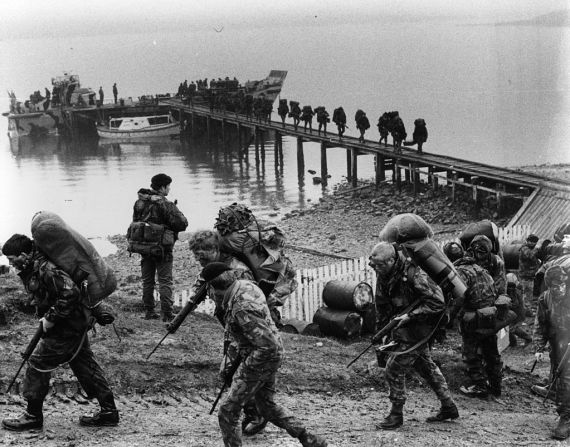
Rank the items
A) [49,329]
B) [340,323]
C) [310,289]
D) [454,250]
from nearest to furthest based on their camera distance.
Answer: [49,329] → [454,250] → [340,323] → [310,289]

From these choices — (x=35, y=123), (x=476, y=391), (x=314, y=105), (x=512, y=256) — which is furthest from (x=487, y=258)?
(x=314, y=105)

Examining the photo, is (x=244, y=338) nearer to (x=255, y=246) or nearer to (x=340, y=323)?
(x=255, y=246)

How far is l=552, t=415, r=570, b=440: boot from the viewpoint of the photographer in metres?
6.77

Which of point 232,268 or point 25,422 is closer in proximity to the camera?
point 232,268

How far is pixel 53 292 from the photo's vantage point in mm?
6047

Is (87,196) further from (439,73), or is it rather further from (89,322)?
(439,73)

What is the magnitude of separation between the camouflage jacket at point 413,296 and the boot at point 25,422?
9.04ft

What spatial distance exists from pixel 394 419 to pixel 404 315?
0.86 meters

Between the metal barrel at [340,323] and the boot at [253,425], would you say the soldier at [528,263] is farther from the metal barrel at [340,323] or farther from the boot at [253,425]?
the boot at [253,425]

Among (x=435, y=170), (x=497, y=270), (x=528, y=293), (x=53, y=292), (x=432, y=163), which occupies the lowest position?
(x=528, y=293)

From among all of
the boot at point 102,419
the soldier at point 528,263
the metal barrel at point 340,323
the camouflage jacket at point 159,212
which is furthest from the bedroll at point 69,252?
the soldier at point 528,263

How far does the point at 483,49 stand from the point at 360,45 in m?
67.4

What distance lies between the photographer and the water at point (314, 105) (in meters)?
40.8

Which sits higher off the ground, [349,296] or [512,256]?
[349,296]
